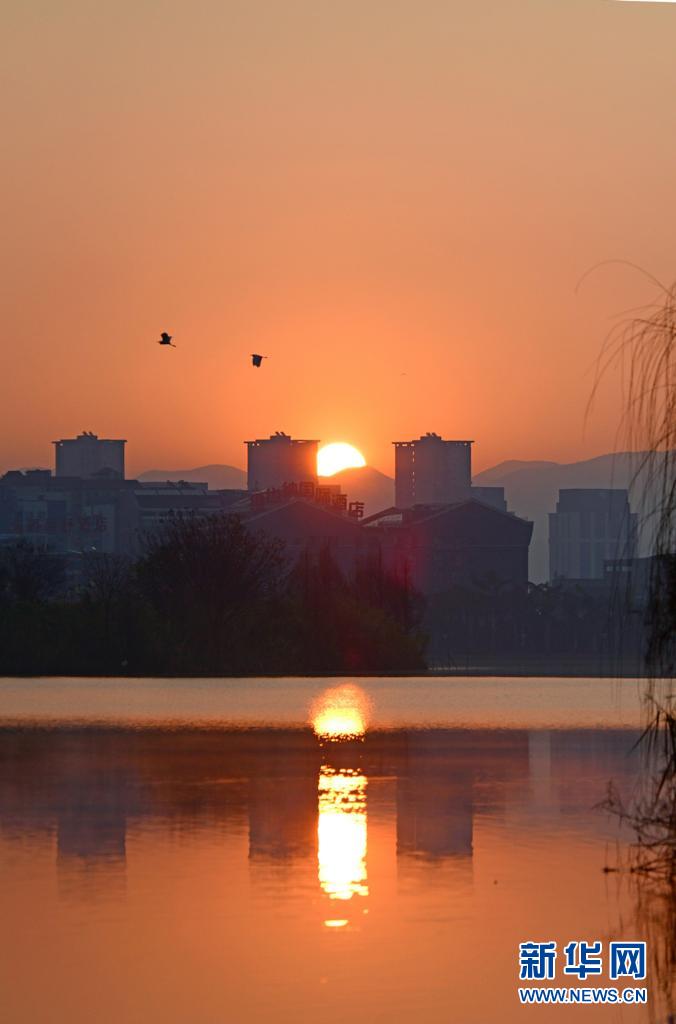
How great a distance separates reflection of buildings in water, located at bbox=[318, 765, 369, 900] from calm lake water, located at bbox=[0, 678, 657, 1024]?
0.05 meters

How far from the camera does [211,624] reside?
2830 inches

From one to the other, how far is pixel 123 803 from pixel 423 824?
3.80m

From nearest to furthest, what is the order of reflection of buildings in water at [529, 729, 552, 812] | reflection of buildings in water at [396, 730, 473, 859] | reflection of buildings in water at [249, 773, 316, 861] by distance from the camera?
reflection of buildings in water at [249, 773, 316, 861] < reflection of buildings in water at [396, 730, 473, 859] < reflection of buildings in water at [529, 729, 552, 812]

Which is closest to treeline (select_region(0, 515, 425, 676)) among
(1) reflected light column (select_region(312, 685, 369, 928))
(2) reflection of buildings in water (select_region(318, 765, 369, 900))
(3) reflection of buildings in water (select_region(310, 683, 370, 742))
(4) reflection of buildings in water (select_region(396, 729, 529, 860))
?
(3) reflection of buildings in water (select_region(310, 683, 370, 742))

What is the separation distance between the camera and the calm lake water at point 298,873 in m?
12.0

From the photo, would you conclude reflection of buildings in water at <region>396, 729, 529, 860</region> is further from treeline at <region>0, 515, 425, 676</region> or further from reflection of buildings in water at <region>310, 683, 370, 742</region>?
treeline at <region>0, 515, 425, 676</region>

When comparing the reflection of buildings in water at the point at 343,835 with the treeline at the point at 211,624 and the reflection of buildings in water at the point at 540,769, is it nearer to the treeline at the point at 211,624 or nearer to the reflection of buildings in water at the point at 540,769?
the reflection of buildings in water at the point at 540,769

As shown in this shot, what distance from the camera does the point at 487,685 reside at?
64.0 m

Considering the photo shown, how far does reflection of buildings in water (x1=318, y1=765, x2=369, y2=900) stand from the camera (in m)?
16.2

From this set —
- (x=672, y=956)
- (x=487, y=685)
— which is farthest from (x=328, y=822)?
(x=487, y=685)

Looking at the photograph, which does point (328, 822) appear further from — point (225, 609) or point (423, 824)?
point (225, 609)

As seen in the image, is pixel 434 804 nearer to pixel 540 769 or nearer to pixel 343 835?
pixel 343 835

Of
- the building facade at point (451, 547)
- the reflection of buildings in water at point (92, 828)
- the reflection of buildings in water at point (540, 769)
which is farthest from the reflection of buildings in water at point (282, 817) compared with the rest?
the building facade at point (451, 547)

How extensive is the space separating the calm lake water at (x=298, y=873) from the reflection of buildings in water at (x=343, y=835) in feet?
0.16
